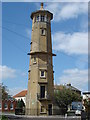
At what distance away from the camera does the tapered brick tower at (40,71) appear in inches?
1272

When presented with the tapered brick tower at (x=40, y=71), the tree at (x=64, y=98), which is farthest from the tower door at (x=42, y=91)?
the tree at (x=64, y=98)

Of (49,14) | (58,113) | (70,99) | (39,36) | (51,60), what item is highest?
(49,14)

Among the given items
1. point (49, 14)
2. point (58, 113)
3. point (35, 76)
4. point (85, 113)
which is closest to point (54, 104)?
point (58, 113)

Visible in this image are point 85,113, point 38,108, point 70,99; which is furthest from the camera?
point 70,99

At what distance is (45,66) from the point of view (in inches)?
1304

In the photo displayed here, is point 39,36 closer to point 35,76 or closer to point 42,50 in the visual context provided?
point 42,50

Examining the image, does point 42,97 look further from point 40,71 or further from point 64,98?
point 40,71

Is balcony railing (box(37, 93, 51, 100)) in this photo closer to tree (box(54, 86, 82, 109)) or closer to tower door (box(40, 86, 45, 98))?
tower door (box(40, 86, 45, 98))

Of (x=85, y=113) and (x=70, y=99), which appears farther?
(x=70, y=99)

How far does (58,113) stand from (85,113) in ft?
73.7

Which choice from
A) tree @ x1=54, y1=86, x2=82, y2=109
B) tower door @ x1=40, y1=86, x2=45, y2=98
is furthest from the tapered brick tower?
tree @ x1=54, y1=86, x2=82, y2=109

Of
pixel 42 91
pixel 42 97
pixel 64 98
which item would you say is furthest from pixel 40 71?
pixel 64 98

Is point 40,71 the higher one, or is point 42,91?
point 40,71

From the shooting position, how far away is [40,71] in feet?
107
